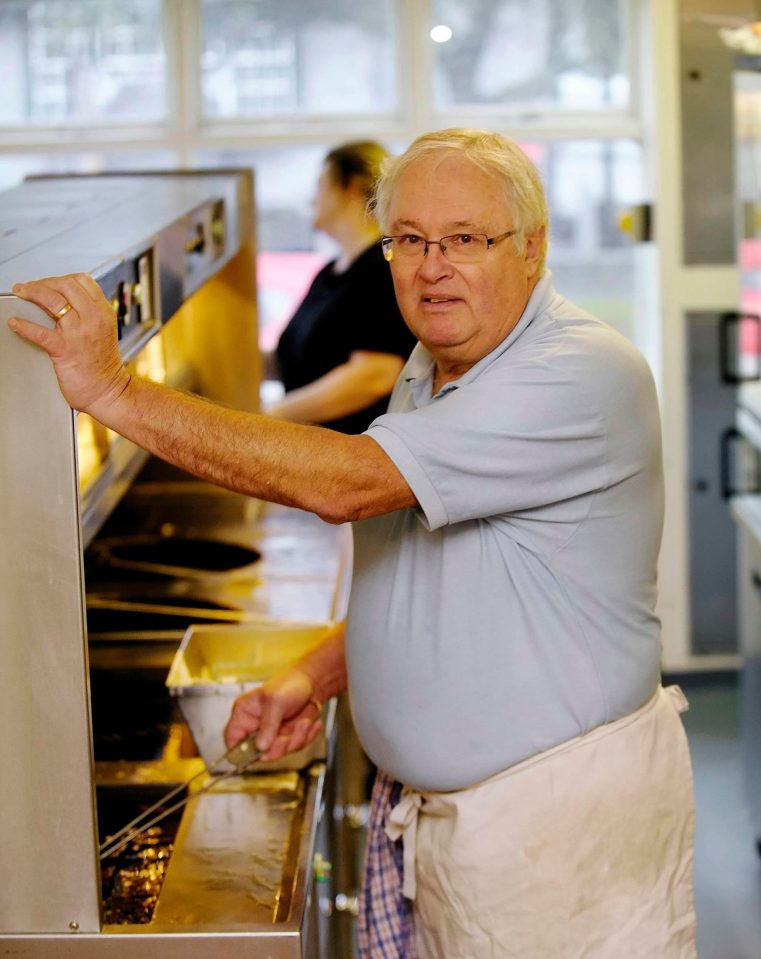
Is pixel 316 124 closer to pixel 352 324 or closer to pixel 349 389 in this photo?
pixel 352 324

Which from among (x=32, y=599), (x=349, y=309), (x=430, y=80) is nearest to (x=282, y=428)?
(x=32, y=599)

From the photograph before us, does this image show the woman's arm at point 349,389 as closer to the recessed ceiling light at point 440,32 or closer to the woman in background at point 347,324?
the woman in background at point 347,324

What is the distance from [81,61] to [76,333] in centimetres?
396

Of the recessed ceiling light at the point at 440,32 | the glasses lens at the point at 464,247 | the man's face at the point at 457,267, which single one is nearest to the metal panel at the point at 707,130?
the recessed ceiling light at the point at 440,32

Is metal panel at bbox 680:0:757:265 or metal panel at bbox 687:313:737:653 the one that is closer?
metal panel at bbox 680:0:757:265

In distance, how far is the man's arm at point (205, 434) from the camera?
1315 millimetres

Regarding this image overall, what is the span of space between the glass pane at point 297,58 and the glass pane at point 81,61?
0.21 meters

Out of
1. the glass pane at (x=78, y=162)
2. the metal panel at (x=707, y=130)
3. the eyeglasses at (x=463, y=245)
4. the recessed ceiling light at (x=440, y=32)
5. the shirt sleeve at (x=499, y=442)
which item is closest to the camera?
the shirt sleeve at (x=499, y=442)

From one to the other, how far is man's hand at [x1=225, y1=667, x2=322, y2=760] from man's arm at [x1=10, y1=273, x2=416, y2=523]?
0.53 metres

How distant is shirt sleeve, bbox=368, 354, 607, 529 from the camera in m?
1.55

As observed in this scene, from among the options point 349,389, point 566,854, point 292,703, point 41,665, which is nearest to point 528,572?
point 566,854

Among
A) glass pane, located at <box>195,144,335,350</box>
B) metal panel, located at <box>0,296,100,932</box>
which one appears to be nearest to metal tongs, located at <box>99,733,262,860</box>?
metal panel, located at <box>0,296,100,932</box>

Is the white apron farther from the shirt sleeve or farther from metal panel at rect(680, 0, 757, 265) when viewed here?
metal panel at rect(680, 0, 757, 265)

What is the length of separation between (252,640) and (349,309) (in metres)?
1.45
